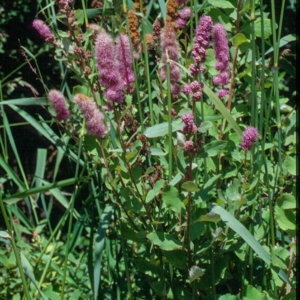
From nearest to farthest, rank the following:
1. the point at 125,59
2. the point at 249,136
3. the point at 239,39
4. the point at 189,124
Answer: the point at 189,124 < the point at 249,136 < the point at 125,59 < the point at 239,39

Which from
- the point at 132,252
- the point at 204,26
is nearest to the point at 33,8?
the point at 132,252

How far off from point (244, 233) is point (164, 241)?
7.1 inches

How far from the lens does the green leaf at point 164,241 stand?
3.92ft

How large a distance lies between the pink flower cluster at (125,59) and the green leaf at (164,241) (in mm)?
326

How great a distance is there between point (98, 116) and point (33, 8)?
224 centimetres

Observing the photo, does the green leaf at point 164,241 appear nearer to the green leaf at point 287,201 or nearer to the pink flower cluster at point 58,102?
the green leaf at point 287,201

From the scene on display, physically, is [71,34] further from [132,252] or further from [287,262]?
[132,252]

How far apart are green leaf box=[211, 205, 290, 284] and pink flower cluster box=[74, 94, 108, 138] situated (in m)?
0.28

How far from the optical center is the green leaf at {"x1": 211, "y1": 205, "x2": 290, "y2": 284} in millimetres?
1111

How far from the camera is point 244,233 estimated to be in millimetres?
1112

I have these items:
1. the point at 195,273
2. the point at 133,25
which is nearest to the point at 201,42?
the point at 133,25

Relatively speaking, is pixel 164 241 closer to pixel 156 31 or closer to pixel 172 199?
pixel 172 199

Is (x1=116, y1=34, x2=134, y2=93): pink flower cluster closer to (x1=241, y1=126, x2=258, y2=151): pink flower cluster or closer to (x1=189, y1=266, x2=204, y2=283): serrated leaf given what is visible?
(x1=241, y1=126, x2=258, y2=151): pink flower cluster

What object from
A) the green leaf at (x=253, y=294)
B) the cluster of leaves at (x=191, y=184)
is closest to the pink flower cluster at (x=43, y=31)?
the cluster of leaves at (x=191, y=184)
